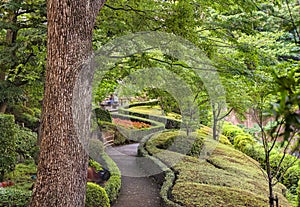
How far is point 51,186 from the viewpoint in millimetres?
2512

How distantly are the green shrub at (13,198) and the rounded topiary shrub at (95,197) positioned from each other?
2.62ft

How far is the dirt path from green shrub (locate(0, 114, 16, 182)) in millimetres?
1876

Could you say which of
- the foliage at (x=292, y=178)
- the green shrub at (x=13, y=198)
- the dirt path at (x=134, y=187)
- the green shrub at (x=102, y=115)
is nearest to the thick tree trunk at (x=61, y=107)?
the green shrub at (x=13, y=198)

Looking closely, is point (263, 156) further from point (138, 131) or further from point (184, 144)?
point (138, 131)

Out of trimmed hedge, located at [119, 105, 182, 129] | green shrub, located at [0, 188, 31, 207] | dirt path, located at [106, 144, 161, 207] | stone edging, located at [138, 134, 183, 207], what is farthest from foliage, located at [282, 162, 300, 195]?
green shrub, located at [0, 188, 31, 207]

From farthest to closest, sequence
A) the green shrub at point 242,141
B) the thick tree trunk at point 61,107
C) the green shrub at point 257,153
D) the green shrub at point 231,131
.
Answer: the green shrub at point 231,131, the green shrub at point 242,141, the green shrub at point 257,153, the thick tree trunk at point 61,107

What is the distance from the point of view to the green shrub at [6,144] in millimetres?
4738

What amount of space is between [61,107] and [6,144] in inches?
113

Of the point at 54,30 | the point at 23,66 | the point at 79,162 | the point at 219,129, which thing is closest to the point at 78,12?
the point at 54,30

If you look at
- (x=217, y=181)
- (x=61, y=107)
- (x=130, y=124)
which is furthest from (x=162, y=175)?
(x=130, y=124)

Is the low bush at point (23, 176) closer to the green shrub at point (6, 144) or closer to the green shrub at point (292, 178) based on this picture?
the green shrub at point (6, 144)

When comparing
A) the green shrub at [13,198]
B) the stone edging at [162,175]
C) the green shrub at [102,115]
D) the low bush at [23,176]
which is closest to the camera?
the green shrub at [13,198]

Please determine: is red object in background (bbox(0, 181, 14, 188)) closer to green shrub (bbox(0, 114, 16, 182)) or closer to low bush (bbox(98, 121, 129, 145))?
green shrub (bbox(0, 114, 16, 182))

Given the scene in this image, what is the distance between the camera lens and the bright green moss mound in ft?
13.6
